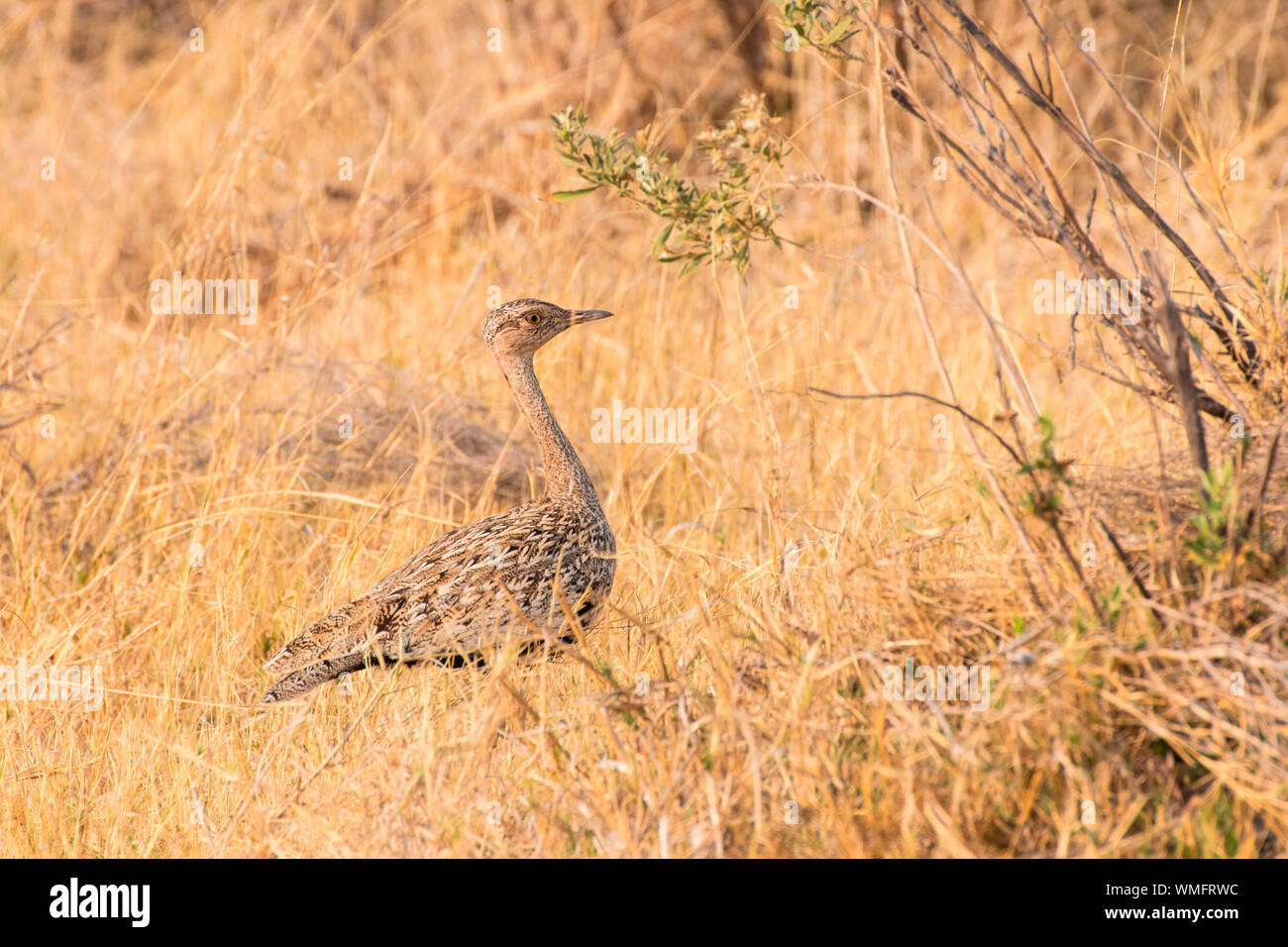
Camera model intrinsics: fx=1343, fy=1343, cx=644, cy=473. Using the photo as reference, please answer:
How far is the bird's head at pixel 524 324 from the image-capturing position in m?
4.86

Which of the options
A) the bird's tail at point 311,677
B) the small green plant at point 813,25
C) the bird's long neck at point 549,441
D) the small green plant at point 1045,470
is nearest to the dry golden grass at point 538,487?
the bird's tail at point 311,677

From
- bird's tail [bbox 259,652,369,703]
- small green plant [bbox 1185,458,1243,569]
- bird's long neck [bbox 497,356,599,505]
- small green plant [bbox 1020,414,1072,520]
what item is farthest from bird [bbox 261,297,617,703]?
small green plant [bbox 1185,458,1243,569]

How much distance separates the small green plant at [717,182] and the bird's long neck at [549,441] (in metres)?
1.00

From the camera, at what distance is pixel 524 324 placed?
16.0 feet

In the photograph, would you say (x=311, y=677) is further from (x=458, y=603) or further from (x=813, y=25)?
(x=813, y=25)

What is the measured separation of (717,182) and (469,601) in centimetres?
150

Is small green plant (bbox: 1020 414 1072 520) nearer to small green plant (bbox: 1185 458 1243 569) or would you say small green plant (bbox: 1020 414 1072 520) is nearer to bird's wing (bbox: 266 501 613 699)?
small green plant (bbox: 1185 458 1243 569)

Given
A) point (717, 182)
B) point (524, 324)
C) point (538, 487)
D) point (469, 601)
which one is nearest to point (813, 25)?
point (717, 182)

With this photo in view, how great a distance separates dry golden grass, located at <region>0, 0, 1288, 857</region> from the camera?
3.03 meters

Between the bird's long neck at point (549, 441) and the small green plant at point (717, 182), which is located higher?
the small green plant at point (717, 182)

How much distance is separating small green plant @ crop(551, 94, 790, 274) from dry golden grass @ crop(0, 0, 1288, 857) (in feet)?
0.98

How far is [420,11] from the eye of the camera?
34.3ft

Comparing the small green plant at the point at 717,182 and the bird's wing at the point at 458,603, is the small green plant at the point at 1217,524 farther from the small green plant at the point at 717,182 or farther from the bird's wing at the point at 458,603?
the bird's wing at the point at 458,603

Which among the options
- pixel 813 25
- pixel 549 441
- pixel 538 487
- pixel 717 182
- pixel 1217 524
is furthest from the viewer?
pixel 538 487
